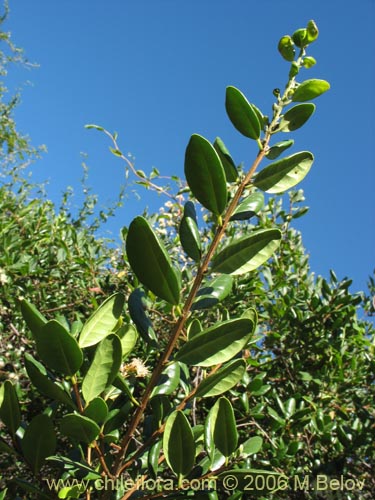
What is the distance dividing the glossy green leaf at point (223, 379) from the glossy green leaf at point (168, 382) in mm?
86

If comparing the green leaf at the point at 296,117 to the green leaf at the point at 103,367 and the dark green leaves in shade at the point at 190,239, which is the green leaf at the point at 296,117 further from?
the green leaf at the point at 103,367

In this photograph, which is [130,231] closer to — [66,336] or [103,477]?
[66,336]

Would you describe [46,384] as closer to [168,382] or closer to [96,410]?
[96,410]

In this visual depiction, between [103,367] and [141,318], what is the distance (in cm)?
14

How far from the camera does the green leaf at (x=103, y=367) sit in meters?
0.87

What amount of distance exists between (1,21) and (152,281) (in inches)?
439

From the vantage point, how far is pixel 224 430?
97 centimetres

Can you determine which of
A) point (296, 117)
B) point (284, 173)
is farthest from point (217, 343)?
point (296, 117)

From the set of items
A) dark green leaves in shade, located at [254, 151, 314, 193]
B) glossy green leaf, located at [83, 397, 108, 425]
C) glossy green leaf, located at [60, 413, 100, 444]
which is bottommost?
glossy green leaf, located at [60, 413, 100, 444]

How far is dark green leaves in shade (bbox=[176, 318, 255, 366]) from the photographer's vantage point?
86 cm

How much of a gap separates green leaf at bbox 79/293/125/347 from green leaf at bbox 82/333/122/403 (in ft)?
0.21

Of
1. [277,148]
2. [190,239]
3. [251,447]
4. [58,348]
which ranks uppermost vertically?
[277,148]

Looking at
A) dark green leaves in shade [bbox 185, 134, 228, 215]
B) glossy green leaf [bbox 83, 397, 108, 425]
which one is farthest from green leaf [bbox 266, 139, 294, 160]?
glossy green leaf [bbox 83, 397, 108, 425]

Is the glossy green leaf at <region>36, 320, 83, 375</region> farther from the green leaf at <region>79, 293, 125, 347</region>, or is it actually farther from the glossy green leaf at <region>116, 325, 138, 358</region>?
the glossy green leaf at <region>116, 325, 138, 358</region>
